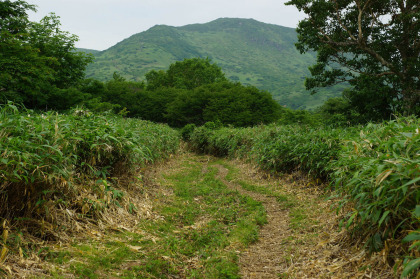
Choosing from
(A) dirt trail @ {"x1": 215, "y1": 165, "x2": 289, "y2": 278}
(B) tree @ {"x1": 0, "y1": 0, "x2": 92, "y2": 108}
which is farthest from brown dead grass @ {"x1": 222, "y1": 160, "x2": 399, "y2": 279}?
(B) tree @ {"x1": 0, "y1": 0, "x2": 92, "y2": 108}

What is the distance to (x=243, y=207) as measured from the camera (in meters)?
5.66

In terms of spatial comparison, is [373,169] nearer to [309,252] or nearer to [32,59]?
[309,252]

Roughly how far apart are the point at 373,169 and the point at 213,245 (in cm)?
228

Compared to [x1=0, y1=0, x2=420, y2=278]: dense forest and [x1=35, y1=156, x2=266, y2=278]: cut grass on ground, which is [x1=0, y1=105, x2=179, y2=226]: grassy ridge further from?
[x1=35, y1=156, x2=266, y2=278]: cut grass on ground

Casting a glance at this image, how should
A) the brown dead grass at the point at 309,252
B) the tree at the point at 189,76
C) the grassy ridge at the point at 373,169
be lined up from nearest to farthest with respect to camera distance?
1. the grassy ridge at the point at 373,169
2. the brown dead grass at the point at 309,252
3. the tree at the point at 189,76

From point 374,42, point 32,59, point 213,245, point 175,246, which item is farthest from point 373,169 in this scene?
point 32,59

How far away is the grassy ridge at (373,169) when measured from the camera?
235 cm

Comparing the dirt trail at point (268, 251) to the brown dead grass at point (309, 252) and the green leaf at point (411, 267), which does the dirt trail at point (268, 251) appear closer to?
the brown dead grass at point (309, 252)

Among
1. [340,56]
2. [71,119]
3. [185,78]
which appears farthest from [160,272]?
[185,78]

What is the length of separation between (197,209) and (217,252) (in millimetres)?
2081

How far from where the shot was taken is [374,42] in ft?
38.4

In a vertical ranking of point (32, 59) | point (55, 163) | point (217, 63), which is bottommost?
point (55, 163)

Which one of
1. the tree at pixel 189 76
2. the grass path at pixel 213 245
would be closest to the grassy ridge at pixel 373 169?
the grass path at pixel 213 245

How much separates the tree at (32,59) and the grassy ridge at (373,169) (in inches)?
313
